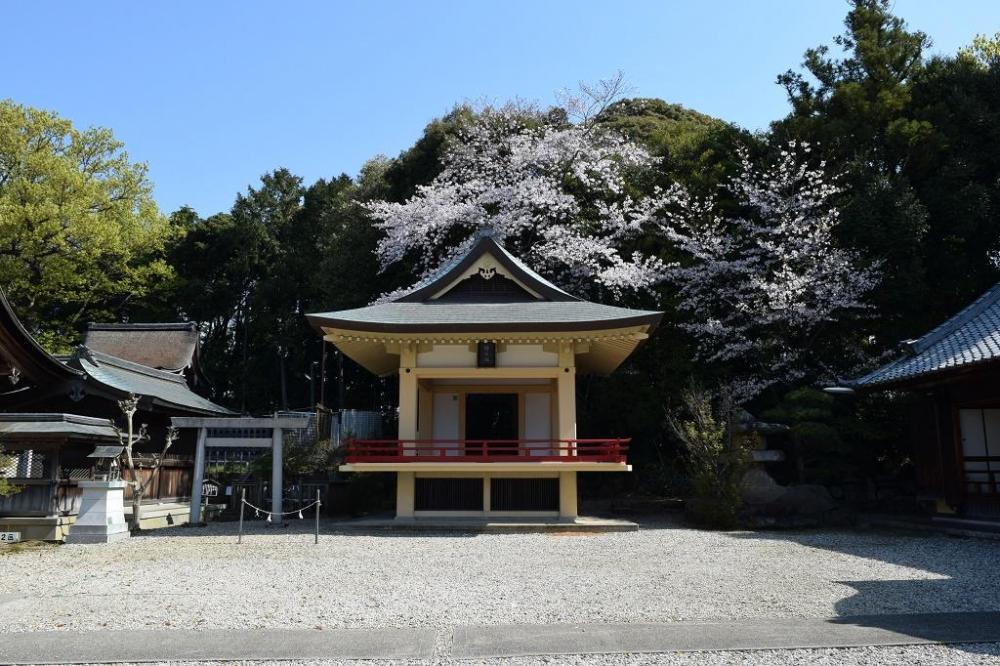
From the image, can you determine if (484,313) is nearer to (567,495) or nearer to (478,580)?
(567,495)

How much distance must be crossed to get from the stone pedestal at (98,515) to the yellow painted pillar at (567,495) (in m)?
8.09

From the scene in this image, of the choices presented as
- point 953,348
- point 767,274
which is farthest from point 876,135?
point 953,348

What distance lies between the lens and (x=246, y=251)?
1400 inches

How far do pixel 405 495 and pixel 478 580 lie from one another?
21.5ft

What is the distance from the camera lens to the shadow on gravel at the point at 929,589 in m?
5.89

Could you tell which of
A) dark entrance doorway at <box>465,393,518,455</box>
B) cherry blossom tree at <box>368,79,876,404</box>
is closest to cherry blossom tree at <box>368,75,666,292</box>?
cherry blossom tree at <box>368,79,876,404</box>

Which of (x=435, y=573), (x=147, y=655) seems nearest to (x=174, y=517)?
(x=435, y=573)

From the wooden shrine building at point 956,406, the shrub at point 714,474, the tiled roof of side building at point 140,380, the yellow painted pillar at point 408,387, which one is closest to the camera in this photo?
the wooden shrine building at point 956,406

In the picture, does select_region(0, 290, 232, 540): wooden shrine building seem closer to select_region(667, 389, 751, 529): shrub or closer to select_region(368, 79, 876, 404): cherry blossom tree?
select_region(368, 79, 876, 404): cherry blossom tree

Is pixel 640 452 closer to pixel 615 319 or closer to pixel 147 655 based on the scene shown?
pixel 615 319

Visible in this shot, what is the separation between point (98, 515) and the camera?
11.8m

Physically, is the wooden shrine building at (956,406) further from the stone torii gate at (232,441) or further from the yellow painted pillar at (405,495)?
the stone torii gate at (232,441)

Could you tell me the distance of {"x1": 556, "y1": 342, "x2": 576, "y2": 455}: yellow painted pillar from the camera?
14680 millimetres

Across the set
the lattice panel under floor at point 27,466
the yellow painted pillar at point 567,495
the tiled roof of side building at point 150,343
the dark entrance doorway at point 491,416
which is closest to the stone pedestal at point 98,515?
the lattice panel under floor at point 27,466
